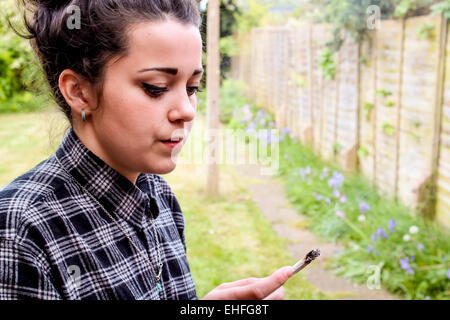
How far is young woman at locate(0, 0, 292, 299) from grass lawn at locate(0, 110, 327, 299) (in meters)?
1.30

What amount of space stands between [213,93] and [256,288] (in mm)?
4227

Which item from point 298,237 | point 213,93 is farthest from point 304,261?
point 213,93

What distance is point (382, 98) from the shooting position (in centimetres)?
457

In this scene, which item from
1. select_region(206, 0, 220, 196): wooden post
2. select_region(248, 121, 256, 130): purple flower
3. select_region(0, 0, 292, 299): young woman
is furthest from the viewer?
select_region(248, 121, 256, 130): purple flower

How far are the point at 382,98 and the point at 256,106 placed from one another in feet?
19.2

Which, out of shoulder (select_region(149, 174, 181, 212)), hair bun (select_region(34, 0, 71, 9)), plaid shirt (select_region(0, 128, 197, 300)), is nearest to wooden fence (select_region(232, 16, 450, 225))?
shoulder (select_region(149, 174, 181, 212))

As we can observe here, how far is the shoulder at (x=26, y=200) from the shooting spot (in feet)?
3.07

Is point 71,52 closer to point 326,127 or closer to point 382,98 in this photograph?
point 382,98

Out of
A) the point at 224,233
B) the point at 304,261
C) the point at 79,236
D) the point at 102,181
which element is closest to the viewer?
the point at 304,261

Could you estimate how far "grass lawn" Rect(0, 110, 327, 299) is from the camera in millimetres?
3561

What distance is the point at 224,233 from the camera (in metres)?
4.38

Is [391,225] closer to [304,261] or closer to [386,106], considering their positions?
[386,106]

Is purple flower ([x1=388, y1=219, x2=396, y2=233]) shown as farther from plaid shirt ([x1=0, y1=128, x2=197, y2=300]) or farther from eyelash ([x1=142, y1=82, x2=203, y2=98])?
eyelash ([x1=142, y1=82, x2=203, y2=98])

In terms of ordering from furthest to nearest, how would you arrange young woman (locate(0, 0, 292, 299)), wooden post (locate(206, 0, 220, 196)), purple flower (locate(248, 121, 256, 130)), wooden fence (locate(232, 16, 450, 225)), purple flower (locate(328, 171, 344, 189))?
purple flower (locate(248, 121, 256, 130)) → wooden post (locate(206, 0, 220, 196)) → purple flower (locate(328, 171, 344, 189)) → wooden fence (locate(232, 16, 450, 225)) → young woman (locate(0, 0, 292, 299))
